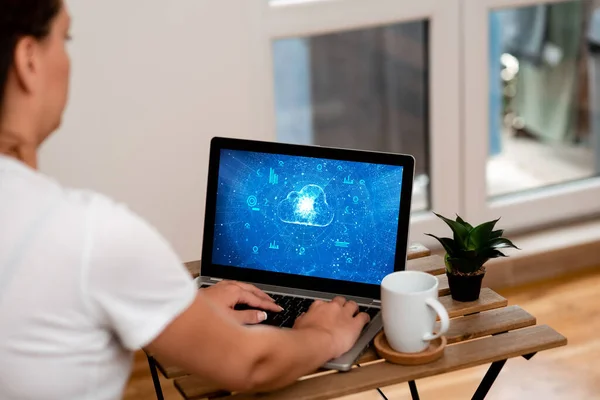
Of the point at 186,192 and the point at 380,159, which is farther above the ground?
the point at 380,159

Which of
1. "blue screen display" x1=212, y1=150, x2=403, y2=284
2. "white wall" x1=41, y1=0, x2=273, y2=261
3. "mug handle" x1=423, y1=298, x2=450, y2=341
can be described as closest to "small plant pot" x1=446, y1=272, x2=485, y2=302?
"blue screen display" x1=212, y1=150, x2=403, y2=284

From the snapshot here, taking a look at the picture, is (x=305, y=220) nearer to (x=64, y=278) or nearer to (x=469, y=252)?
(x=469, y=252)

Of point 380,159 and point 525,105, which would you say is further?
point 525,105

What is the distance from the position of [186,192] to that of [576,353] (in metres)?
1.14

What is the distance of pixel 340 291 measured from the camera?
1.67 m

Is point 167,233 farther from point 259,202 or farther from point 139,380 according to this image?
point 259,202

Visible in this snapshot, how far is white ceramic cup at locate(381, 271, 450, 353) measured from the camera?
4.54ft

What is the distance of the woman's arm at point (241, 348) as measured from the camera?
1.15m

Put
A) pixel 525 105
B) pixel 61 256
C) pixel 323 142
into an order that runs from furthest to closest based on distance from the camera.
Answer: pixel 323 142
pixel 525 105
pixel 61 256

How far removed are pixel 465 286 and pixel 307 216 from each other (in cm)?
30

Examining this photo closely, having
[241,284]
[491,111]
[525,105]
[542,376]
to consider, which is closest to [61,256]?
[241,284]

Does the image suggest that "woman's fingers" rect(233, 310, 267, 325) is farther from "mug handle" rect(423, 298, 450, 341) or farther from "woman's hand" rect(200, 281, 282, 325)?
"mug handle" rect(423, 298, 450, 341)

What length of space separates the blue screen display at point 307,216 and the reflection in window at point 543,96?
5.17ft

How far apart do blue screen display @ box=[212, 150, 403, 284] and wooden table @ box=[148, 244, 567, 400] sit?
0.17 metres
